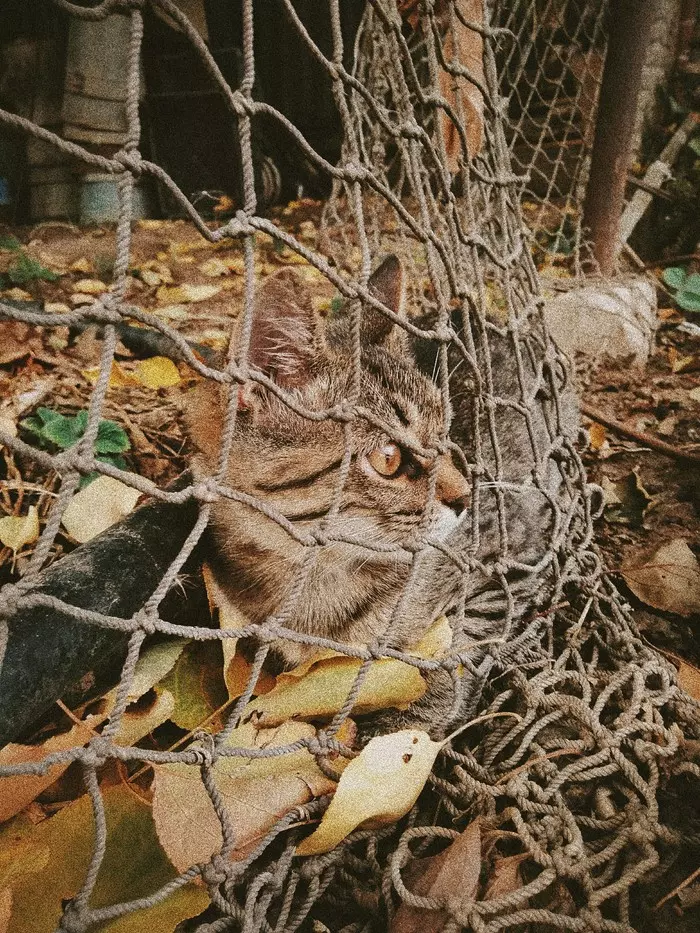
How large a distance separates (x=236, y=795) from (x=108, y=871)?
0.66ft

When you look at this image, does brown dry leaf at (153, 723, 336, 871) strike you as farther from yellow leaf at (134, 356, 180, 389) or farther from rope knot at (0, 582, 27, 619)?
yellow leaf at (134, 356, 180, 389)

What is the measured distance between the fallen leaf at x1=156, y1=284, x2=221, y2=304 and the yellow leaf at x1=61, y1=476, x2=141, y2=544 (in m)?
2.09

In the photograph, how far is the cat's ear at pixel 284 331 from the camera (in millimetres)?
1079

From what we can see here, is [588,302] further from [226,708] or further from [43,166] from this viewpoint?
[43,166]

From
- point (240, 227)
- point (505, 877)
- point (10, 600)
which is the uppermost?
point (240, 227)

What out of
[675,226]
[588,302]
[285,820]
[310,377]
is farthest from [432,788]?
[675,226]

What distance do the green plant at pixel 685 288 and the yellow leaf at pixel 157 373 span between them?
2521mm

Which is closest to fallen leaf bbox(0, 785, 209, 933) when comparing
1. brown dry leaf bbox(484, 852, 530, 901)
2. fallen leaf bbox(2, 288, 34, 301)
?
brown dry leaf bbox(484, 852, 530, 901)

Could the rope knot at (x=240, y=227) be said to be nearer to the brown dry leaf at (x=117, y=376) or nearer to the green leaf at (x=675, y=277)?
the brown dry leaf at (x=117, y=376)

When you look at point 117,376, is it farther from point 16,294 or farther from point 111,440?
point 16,294

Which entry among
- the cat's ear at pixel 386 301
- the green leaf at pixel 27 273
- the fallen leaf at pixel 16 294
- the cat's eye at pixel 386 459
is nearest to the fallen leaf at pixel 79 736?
the cat's eye at pixel 386 459

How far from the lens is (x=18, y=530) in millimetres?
1437

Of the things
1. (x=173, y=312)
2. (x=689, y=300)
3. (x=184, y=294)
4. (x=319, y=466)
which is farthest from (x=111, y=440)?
(x=689, y=300)

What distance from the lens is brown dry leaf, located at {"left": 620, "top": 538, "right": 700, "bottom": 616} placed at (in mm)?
1560
